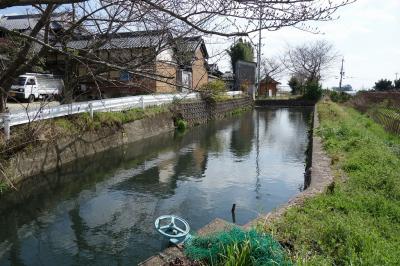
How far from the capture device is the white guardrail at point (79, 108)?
36.7ft

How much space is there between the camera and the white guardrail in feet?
36.7

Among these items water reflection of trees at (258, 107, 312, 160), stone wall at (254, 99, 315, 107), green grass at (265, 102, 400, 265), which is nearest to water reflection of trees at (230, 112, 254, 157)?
water reflection of trees at (258, 107, 312, 160)

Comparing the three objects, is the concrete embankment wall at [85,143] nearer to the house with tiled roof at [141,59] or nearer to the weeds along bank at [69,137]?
the weeds along bank at [69,137]

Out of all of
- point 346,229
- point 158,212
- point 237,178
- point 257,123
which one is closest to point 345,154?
point 237,178

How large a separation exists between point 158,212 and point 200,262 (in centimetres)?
468

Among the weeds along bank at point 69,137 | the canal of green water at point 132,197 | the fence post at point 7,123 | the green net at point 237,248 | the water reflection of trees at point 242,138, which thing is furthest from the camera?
the water reflection of trees at point 242,138

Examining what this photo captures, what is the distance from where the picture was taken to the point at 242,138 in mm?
21297

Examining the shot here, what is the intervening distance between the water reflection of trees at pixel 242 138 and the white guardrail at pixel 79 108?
10.2ft

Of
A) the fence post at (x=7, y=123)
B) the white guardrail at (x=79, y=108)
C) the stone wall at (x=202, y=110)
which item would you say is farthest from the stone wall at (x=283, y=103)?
the fence post at (x=7, y=123)

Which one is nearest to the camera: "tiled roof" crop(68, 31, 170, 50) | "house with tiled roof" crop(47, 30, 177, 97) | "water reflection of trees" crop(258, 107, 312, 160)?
"house with tiled roof" crop(47, 30, 177, 97)

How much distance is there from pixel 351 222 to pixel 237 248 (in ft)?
7.56

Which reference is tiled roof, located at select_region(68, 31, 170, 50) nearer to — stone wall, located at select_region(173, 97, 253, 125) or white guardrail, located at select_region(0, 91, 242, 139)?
white guardrail, located at select_region(0, 91, 242, 139)

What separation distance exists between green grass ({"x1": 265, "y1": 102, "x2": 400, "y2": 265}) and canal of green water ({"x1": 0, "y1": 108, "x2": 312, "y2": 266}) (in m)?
1.98

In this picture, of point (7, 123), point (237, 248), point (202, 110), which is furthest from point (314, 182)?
point (202, 110)
